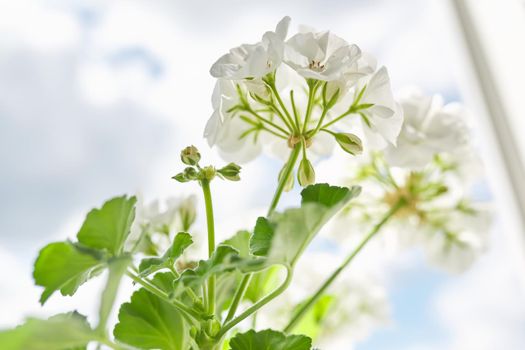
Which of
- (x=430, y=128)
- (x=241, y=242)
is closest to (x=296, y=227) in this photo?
(x=241, y=242)

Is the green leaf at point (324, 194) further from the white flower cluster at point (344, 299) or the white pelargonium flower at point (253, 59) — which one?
the white flower cluster at point (344, 299)

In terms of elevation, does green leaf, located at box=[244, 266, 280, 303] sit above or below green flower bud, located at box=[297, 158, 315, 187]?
below

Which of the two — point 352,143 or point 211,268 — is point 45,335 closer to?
point 211,268

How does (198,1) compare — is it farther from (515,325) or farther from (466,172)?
(466,172)

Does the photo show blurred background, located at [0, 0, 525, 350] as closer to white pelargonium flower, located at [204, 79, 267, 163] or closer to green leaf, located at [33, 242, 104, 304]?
white pelargonium flower, located at [204, 79, 267, 163]

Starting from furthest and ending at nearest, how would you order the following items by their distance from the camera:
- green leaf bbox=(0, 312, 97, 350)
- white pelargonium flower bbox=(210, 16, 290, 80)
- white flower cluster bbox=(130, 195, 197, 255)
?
white flower cluster bbox=(130, 195, 197, 255) < white pelargonium flower bbox=(210, 16, 290, 80) < green leaf bbox=(0, 312, 97, 350)

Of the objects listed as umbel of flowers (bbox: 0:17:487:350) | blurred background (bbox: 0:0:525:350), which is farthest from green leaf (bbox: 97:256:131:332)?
blurred background (bbox: 0:0:525:350)

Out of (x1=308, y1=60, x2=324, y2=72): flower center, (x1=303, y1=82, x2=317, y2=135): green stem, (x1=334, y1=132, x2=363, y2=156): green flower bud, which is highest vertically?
(x1=308, y1=60, x2=324, y2=72): flower center
